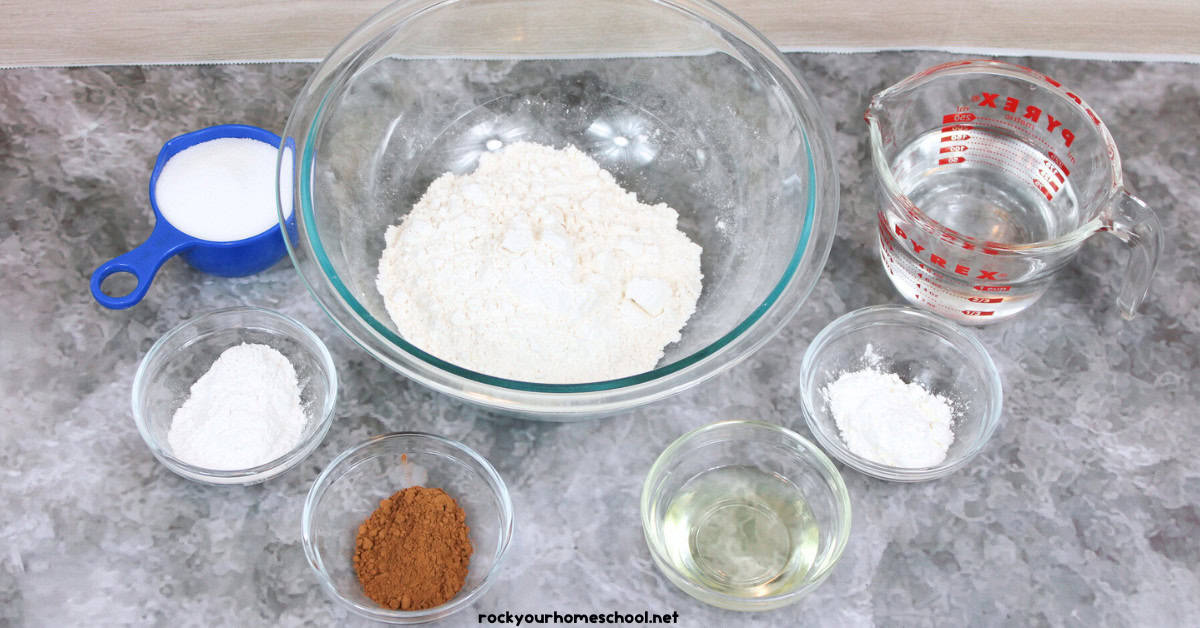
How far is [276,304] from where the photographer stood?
65.4 inches

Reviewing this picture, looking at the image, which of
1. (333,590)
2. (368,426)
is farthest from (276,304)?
(333,590)

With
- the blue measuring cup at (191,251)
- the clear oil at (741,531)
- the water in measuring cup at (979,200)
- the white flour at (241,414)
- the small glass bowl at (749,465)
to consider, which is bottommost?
the clear oil at (741,531)

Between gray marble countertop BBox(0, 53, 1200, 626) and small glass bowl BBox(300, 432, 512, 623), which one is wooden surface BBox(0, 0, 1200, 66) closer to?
gray marble countertop BBox(0, 53, 1200, 626)

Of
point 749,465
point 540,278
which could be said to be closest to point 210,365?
point 540,278

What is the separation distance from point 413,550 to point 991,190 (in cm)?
101

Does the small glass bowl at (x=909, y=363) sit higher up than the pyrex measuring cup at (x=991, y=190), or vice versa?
the pyrex measuring cup at (x=991, y=190)

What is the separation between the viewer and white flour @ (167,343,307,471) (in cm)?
147

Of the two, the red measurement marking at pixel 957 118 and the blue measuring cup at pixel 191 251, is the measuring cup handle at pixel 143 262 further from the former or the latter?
the red measurement marking at pixel 957 118

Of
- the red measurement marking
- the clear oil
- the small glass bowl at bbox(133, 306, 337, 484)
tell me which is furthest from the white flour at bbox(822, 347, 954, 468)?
the small glass bowl at bbox(133, 306, 337, 484)

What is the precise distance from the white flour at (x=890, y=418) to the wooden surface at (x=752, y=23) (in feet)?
2.09

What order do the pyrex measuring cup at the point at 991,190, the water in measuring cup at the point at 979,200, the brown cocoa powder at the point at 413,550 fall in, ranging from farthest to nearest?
the water in measuring cup at the point at 979,200 → the pyrex measuring cup at the point at 991,190 → the brown cocoa powder at the point at 413,550

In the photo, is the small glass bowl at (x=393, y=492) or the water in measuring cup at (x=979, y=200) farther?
the water in measuring cup at (x=979, y=200)

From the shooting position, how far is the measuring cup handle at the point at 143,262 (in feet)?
4.93

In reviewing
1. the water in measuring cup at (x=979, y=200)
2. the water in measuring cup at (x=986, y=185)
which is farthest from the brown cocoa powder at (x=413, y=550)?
the water in measuring cup at (x=986, y=185)
